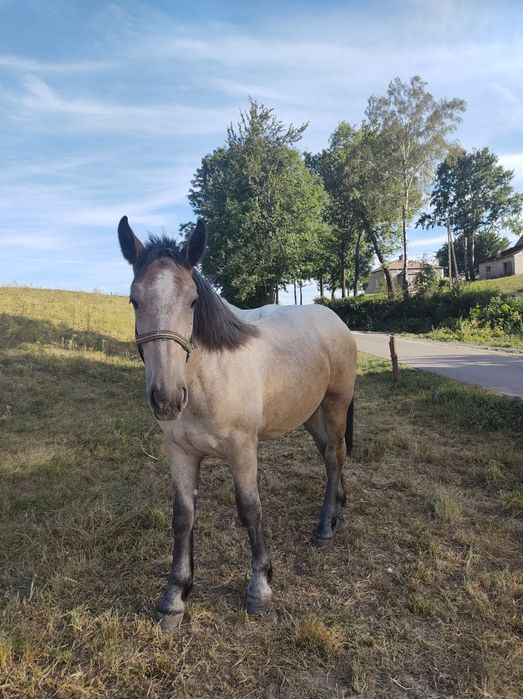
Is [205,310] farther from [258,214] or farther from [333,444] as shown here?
[258,214]

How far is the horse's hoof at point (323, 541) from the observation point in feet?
10.4

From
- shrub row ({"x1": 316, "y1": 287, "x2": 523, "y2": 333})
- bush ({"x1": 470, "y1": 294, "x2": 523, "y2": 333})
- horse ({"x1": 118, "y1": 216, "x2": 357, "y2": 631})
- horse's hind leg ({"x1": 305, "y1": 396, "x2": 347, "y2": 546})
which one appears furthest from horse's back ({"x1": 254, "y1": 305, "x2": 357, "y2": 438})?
shrub row ({"x1": 316, "y1": 287, "x2": 523, "y2": 333})

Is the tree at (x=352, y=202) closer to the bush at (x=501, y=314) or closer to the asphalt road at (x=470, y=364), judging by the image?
the bush at (x=501, y=314)

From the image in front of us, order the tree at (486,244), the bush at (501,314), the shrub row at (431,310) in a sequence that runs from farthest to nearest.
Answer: the tree at (486,244) → the shrub row at (431,310) → the bush at (501,314)

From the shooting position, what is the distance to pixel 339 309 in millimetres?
33094

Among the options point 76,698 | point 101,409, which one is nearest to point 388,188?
point 101,409

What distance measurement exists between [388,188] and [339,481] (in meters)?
29.1

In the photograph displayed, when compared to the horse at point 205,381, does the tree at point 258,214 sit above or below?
above

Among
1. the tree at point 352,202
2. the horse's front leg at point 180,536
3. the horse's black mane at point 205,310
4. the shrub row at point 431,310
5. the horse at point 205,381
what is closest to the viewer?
the horse at point 205,381

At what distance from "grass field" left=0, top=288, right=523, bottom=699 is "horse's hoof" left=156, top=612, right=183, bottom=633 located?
6cm

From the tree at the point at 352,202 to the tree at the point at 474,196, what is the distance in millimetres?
8193

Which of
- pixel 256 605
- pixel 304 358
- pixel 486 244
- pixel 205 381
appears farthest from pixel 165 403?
pixel 486 244

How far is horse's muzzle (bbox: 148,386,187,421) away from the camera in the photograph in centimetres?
184

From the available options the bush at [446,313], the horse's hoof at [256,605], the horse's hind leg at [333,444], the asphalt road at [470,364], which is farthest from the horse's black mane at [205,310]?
the bush at [446,313]
